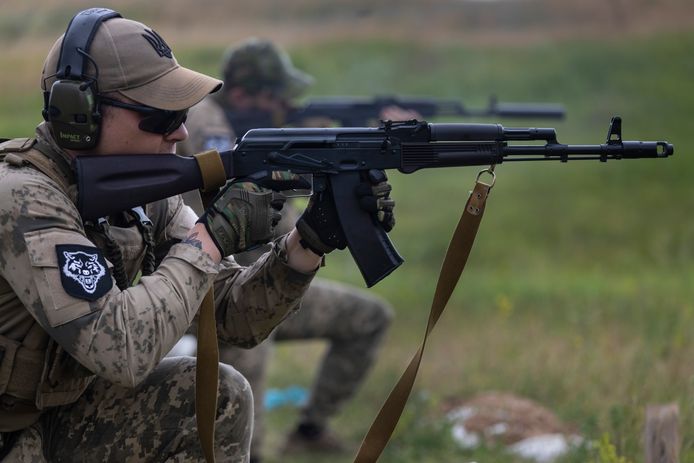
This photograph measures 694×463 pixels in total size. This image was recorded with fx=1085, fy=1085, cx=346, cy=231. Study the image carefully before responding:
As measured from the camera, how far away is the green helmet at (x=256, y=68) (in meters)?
7.75

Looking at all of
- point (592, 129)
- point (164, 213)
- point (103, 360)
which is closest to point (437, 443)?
point (164, 213)

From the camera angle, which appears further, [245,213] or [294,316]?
[294,316]

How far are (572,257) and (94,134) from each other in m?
9.10

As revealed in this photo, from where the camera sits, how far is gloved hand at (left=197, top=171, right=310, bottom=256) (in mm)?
3682

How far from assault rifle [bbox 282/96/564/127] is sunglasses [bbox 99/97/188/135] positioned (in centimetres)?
443

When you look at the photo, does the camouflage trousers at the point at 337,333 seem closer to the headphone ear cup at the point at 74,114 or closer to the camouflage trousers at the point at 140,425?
the camouflage trousers at the point at 140,425

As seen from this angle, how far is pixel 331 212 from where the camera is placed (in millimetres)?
3857

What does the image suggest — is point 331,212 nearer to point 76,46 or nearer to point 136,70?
point 136,70

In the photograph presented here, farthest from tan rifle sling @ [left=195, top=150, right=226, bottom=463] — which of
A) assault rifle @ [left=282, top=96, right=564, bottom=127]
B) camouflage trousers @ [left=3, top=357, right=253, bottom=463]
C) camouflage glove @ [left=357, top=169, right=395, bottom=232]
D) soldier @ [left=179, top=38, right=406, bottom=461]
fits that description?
assault rifle @ [left=282, top=96, right=564, bottom=127]

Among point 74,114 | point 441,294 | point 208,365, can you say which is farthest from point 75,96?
point 441,294

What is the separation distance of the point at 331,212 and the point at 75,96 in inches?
37.9

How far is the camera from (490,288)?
1029cm

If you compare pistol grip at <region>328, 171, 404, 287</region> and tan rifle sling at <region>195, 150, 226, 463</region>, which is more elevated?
pistol grip at <region>328, 171, 404, 287</region>

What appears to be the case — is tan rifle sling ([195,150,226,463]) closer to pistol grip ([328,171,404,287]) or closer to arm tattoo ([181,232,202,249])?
arm tattoo ([181,232,202,249])
